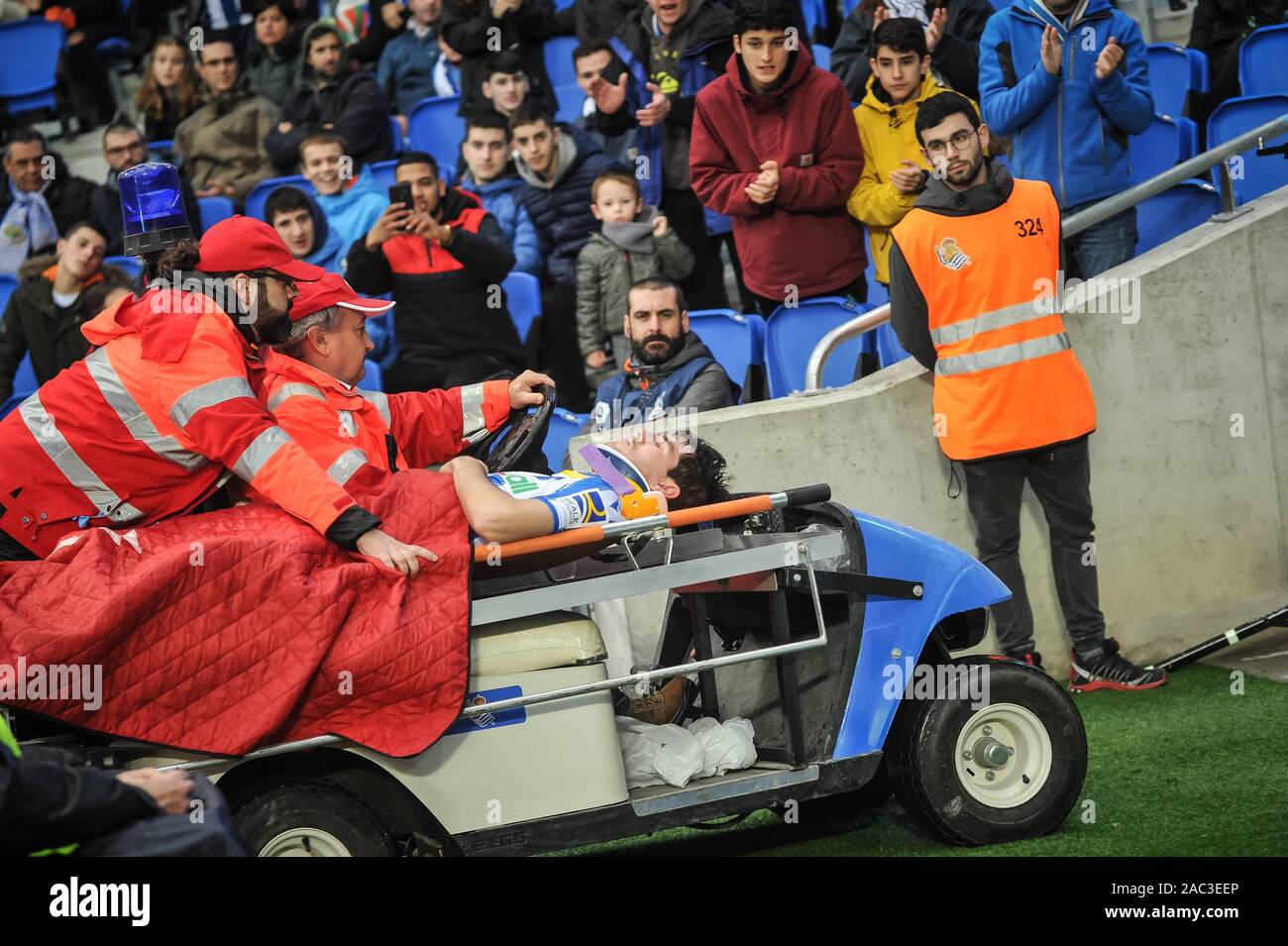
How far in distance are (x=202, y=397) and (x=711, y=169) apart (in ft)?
14.1

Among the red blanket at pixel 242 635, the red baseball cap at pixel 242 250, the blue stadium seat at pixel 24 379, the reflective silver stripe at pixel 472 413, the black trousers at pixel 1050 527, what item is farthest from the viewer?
the blue stadium seat at pixel 24 379

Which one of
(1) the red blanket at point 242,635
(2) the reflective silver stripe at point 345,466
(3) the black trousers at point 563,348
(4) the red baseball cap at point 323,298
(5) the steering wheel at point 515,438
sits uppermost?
(3) the black trousers at point 563,348

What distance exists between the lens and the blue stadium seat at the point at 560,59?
443 inches


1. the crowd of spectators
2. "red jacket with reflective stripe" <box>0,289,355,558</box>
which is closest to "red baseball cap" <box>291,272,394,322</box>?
"red jacket with reflective stripe" <box>0,289,355,558</box>

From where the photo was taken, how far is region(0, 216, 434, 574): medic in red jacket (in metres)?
4.21

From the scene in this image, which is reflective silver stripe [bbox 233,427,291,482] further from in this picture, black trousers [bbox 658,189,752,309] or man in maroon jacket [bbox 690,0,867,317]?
black trousers [bbox 658,189,752,309]

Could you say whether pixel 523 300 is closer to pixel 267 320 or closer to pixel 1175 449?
pixel 1175 449

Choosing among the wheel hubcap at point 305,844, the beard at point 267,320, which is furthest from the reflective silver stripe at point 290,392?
the wheel hubcap at point 305,844

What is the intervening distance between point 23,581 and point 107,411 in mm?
557

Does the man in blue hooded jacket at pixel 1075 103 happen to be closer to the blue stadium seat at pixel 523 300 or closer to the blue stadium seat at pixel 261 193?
the blue stadium seat at pixel 523 300

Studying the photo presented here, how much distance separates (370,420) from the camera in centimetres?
484

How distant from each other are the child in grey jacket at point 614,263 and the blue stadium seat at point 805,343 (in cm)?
79

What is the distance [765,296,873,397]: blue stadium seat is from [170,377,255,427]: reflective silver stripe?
4.18m

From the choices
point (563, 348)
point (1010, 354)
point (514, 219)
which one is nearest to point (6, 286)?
point (514, 219)
